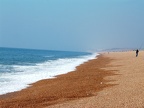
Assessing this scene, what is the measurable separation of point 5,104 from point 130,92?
5.96m

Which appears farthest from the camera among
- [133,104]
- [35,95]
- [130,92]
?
[35,95]

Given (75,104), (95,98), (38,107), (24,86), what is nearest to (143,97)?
(95,98)

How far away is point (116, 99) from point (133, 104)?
1.22m

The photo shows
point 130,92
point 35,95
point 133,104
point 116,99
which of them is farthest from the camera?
point 35,95

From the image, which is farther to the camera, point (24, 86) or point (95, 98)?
point (24, 86)

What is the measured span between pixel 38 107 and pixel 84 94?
3.43m

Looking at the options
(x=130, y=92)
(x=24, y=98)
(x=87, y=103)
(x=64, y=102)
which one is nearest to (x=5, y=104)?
(x=24, y=98)

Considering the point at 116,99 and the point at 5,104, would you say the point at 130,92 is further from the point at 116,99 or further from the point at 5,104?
the point at 5,104

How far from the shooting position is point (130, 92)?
14180 mm

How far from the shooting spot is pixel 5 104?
13141mm

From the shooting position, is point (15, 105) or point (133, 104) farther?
point (15, 105)

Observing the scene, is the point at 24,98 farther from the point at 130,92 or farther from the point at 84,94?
the point at 130,92

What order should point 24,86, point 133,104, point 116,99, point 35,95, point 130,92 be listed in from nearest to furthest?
1. point 133,104
2. point 116,99
3. point 130,92
4. point 35,95
5. point 24,86

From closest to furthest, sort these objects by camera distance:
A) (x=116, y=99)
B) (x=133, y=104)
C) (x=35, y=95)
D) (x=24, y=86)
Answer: (x=133, y=104)
(x=116, y=99)
(x=35, y=95)
(x=24, y=86)
